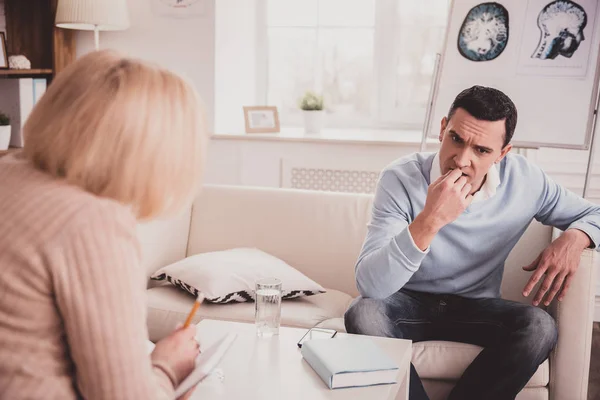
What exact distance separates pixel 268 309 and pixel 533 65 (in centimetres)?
159

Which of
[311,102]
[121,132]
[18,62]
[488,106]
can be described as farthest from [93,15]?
[121,132]

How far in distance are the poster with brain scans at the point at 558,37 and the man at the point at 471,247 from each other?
0.70 meters

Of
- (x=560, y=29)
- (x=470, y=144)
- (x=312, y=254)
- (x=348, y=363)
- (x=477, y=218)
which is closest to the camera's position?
(x=348, y=363)

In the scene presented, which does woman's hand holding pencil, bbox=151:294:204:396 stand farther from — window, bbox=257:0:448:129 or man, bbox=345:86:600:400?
window, bbox=257:0:448:129

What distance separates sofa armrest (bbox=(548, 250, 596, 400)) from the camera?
6.25ft

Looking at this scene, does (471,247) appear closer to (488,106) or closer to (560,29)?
(488,106)

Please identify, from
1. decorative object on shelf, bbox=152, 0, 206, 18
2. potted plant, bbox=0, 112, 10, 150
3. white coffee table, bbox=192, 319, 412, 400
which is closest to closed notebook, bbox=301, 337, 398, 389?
white coffee table, bbox=192, 319, 412, 400

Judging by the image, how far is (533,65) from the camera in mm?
2633

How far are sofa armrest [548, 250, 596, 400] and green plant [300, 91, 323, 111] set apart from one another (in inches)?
75.1

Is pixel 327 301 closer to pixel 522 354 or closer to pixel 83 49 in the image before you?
pixel 522 354

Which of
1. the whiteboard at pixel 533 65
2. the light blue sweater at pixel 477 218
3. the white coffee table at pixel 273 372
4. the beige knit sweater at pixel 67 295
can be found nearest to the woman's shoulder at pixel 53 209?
the beige knit sweater at pixel 67 295

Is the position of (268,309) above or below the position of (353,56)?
below

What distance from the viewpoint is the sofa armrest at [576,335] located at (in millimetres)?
1906

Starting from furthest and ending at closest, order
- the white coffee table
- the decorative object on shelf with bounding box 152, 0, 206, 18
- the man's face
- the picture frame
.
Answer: the picture frame < the decorative object on shelf with bounding box 152, 0, 206, 18 < the man's face < the white coffee table
